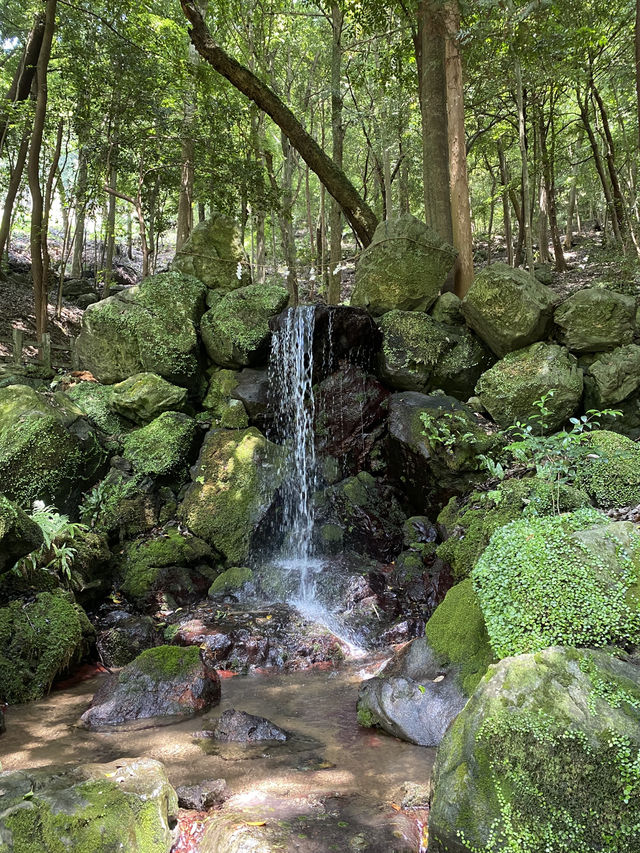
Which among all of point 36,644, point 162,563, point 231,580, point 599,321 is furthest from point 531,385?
point 36,644

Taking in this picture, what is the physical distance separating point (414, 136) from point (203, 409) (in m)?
16.4

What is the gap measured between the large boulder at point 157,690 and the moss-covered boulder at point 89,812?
1.37 metres

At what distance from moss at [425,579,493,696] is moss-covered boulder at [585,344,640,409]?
458cm

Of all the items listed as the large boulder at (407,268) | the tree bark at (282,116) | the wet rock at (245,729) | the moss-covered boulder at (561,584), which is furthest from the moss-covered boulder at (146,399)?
the moss-covered boulder at (561,584)

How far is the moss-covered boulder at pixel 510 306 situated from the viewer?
8.10 m

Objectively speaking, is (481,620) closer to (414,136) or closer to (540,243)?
(540,243)

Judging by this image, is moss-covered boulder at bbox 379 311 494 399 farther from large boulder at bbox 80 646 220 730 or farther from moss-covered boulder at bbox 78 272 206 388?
large boulder at bbox 80 646 220 730

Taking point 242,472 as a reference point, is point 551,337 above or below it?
above

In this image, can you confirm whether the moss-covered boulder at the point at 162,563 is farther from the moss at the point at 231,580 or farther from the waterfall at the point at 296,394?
the waterfall at the point at 296,394

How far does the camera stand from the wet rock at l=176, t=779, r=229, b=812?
312 cm

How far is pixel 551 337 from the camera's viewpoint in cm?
838

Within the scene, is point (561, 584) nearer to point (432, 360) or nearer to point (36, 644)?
point (36, 644)

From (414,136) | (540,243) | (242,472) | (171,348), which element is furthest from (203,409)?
(414,136)

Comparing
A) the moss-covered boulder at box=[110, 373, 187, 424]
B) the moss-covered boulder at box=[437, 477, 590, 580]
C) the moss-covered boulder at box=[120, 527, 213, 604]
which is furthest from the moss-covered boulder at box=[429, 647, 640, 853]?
the moss-covered boulder at box=[110, 373, 187, 424]
